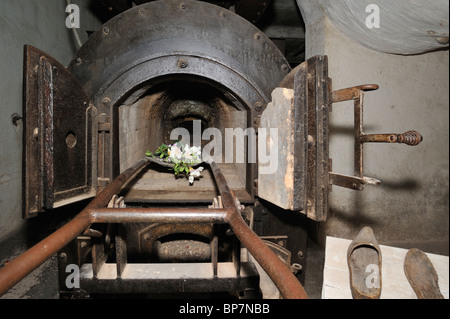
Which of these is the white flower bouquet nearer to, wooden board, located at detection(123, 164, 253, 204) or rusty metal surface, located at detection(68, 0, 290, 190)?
wooden board, located at detection(123, 164, 253, 204)

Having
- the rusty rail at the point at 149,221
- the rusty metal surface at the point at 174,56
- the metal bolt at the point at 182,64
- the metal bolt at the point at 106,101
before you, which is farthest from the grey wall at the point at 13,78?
the rusty rail at the point at 149,221

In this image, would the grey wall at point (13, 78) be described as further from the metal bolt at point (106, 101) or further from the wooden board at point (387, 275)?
the wooden board at point (387, 275)

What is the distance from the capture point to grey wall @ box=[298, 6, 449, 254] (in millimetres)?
2051

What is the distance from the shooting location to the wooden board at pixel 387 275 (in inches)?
38.1

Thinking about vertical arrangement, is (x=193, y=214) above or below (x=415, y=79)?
below

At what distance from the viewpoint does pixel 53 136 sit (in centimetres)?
120

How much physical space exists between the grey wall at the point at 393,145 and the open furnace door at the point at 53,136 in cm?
174

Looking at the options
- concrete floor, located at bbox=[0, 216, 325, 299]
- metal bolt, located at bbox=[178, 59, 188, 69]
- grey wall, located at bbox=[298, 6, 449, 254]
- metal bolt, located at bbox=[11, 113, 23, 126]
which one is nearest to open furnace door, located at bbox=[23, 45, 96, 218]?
concrete floor, located at bbox=[0, 216, 325, 299]

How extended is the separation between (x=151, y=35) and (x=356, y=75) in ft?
5.05

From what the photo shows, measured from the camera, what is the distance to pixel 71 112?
4.39 feet

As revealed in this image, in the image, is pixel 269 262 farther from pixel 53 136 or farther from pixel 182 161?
pixel 182 161

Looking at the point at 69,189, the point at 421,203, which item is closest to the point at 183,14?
the point at 69,189
